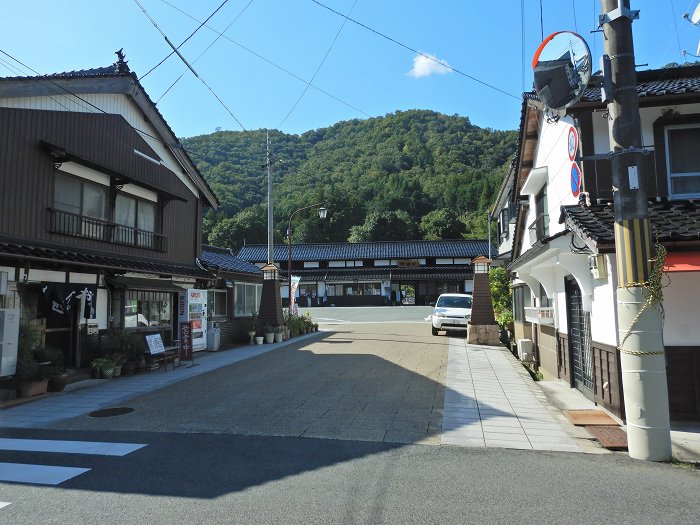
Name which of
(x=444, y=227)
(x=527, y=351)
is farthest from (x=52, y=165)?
(x=444, y=227)

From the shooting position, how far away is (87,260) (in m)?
9.94

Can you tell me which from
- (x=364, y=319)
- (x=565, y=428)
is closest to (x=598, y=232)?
(x=565, y=428)

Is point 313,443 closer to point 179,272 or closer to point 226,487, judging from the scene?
point 226,487

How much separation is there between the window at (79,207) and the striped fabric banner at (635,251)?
11039 millimetres

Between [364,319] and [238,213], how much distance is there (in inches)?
1696

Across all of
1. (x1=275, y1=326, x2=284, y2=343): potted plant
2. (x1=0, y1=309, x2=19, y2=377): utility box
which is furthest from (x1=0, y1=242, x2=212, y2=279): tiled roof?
(x1=275, y1=326, x2=284, y2=343): potted plant

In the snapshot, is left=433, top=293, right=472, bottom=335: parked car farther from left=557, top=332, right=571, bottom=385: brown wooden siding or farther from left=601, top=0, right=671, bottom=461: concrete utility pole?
left=601, top=0, right=671, bottom=461: concrete utility pole

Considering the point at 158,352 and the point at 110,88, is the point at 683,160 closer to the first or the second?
the point at 158,352

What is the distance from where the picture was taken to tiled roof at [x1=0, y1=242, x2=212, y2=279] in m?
8.28

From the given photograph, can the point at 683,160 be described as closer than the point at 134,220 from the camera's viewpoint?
Yes

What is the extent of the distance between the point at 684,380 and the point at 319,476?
5560mm

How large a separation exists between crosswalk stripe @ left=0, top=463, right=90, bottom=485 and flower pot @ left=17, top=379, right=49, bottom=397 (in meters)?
4.08

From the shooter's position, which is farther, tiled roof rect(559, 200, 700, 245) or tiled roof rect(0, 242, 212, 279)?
tiled roof rect(0, 242, 212, 279)

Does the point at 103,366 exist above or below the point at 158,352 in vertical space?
below
